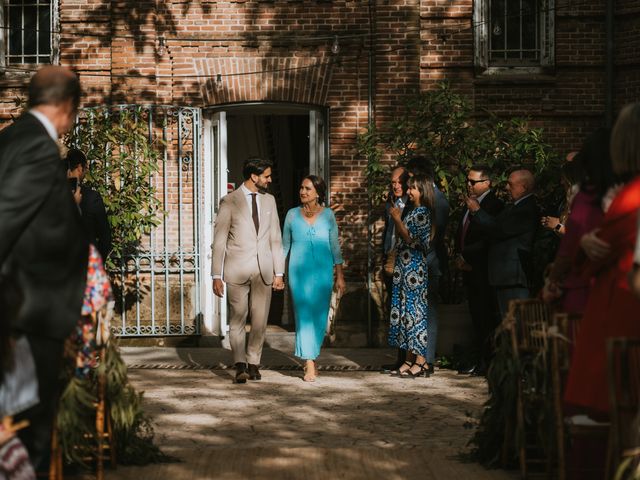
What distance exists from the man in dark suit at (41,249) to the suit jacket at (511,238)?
6.46 m

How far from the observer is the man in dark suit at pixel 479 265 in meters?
11.3

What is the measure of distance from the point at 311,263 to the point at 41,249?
6722 mm

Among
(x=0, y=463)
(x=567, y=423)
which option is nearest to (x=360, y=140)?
(x=567, y=423)

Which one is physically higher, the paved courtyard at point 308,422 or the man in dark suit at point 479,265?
the man in dark suit at point 479,265

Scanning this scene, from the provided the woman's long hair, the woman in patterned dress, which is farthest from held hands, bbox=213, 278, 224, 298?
the woman's long hair

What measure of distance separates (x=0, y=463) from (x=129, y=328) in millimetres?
10259

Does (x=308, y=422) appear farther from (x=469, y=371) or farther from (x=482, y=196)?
(x=482, y=196)

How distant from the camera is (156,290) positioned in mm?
14297

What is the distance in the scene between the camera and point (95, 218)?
10.5 metres

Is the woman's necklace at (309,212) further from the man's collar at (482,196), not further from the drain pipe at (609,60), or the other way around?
the drain pipe at (609,60)

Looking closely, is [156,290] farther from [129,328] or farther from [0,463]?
[0,463]

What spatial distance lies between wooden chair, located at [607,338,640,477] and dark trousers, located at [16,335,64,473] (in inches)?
85.4

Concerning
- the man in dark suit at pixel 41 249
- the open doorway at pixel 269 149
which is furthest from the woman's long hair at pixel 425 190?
the man in dark suit at pixel 41 249

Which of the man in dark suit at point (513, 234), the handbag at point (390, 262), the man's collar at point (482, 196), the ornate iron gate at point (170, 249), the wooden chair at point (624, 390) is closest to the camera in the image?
the wooden chair at point (624, 390)
